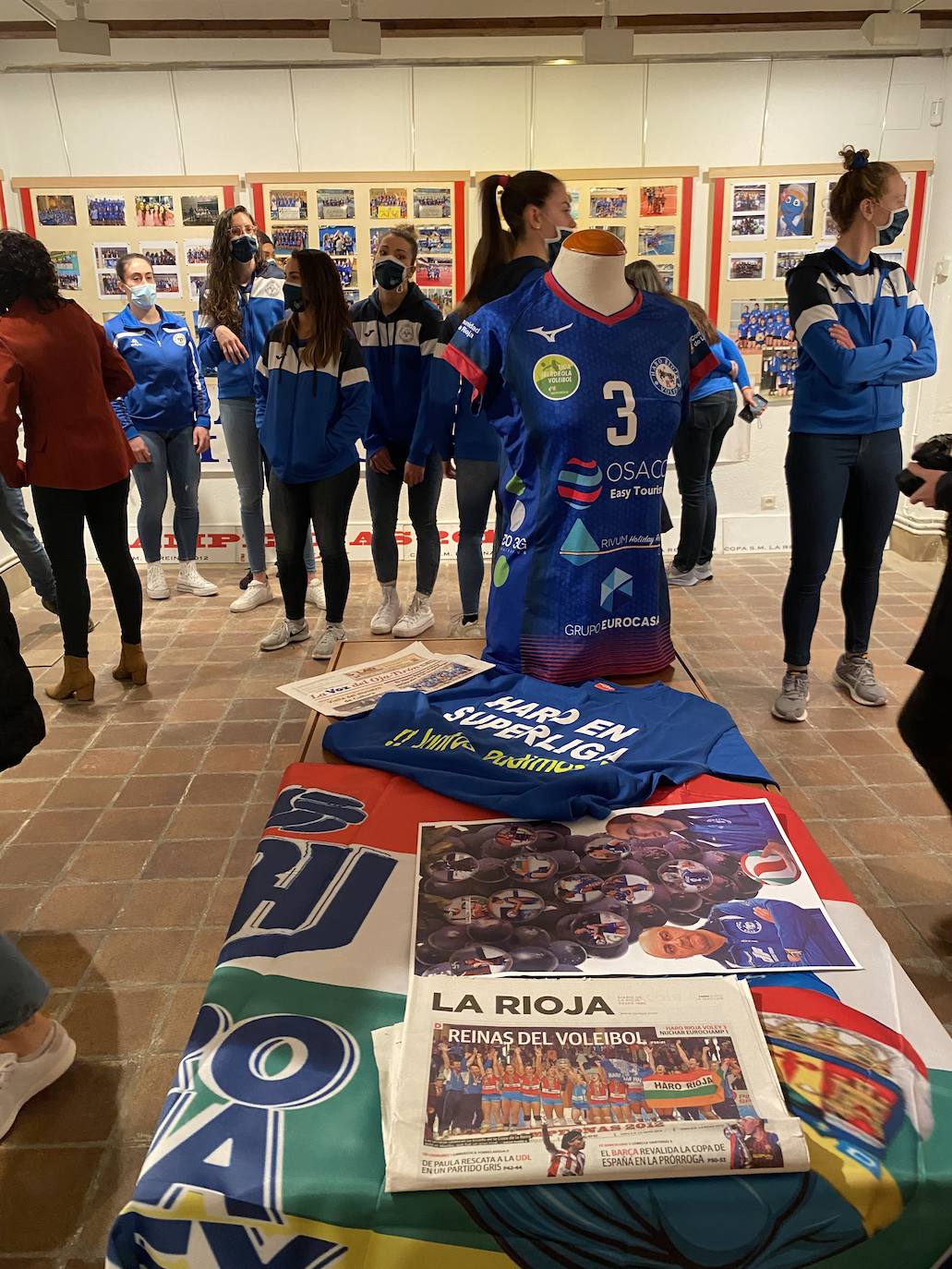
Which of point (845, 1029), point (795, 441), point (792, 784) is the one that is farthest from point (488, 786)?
point (795, 441)

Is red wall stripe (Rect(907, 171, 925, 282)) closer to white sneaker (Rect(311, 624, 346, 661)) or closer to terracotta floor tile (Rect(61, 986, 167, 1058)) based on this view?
white sneaker (Rect(311, 624, 346, 661))

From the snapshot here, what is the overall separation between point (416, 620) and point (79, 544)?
4.56 feet

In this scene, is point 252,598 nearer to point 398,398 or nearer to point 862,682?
point 398,398

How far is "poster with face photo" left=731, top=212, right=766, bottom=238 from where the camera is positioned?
507 cm

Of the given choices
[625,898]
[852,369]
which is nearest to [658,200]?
[852,369]

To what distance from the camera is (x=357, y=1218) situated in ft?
2.76

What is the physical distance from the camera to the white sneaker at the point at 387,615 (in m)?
4.14

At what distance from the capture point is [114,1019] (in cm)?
187

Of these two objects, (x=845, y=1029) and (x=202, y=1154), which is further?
(x=845, y=1029)

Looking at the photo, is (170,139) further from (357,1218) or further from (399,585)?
(357,1218)

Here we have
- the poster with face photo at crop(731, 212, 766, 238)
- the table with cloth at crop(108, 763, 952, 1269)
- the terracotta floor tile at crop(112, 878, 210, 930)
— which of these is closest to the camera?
the table with cloth at crop(108, 763, 952, 1269)

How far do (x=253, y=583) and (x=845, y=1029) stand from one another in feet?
12.8

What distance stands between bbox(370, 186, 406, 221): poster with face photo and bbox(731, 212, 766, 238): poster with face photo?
1.77 m

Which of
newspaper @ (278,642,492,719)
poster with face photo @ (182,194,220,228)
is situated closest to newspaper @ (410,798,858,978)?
newspaper @ (278,642,492,719)
